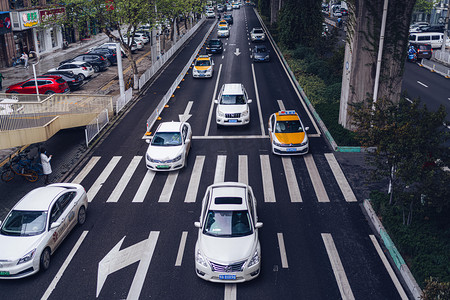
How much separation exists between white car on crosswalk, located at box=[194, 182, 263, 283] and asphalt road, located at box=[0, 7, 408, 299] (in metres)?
0.58

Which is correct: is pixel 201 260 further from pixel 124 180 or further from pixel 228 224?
pixel 124 180

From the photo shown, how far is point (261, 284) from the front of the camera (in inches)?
495

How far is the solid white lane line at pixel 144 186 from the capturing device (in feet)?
59.3

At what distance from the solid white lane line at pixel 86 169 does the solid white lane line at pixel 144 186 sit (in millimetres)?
3149

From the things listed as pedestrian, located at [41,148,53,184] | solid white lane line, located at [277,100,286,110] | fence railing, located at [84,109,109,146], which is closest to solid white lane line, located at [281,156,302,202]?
solid white lane line, located at [277,100,286,110]

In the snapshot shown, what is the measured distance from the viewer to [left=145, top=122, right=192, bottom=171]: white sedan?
19969mm

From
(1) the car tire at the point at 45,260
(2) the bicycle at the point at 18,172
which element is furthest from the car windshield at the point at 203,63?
(1) the car tire at the point at 45,260

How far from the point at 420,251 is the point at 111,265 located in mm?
10031

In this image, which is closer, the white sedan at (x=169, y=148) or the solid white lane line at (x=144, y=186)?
the solid white lane line at (x=144, y=186)

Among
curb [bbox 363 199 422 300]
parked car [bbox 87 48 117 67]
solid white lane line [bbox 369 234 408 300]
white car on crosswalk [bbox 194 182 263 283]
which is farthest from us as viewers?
parked car [bbox 87 48 117 67]

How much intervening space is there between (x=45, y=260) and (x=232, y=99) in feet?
53.0

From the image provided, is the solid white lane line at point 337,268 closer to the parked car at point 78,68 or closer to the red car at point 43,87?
the red car at point 43,87

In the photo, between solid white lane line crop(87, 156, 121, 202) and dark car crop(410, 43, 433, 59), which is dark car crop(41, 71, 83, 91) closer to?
solid white lane line crop(87, 156, 121, 202)

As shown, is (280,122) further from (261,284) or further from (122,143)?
(261,284)
